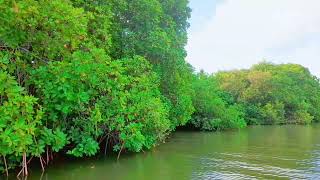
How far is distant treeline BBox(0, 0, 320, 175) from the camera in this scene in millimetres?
10805

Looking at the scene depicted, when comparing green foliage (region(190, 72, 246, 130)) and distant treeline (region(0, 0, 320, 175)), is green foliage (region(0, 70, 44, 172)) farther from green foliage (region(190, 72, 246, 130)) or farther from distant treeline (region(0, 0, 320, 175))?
green foliage (region(190, 72, 246, 130))

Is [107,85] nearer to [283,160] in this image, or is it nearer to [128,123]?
[128,123]

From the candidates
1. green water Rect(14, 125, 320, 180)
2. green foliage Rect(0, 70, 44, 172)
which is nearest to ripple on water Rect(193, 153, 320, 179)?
green water Rect(14, 125, 320, 180)

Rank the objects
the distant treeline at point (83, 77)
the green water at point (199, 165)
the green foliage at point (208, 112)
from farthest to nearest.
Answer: the green foliage at point (208, 112), the green water at point (199, 165), the distant treeline at point (83, 77)

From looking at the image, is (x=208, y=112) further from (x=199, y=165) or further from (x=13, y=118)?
(x=13, y=118)

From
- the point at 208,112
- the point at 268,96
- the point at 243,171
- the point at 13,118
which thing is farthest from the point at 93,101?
the point at 268,96

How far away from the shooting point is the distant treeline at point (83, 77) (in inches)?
425

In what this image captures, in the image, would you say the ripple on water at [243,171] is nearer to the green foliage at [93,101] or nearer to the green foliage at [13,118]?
the green foliage at [93,101]

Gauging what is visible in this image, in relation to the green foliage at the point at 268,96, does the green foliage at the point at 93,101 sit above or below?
below

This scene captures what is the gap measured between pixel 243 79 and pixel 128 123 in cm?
→ 3482

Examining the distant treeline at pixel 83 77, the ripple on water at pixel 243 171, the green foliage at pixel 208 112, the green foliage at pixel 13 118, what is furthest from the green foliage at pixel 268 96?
the green foliage at pixel 13 118

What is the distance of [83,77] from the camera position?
487 inches

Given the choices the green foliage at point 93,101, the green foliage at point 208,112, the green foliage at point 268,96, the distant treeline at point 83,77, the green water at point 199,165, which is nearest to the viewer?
the distant treeline at point 83,77

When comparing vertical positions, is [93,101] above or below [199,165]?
above
